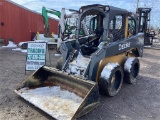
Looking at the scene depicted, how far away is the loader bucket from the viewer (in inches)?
164

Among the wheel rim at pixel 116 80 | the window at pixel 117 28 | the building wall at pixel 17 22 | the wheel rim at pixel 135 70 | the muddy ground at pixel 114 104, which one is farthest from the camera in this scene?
the building wall at pixel 17 22

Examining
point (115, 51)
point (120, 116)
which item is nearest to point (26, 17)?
point (115, 51)

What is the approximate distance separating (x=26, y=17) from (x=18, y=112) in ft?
38.9

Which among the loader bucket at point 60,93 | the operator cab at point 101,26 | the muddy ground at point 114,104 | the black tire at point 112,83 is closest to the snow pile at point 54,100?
the loader bucket at point 60,93

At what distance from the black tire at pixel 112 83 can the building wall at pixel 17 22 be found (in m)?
10.8

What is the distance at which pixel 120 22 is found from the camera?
621cm

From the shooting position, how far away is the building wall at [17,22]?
14.4 metres

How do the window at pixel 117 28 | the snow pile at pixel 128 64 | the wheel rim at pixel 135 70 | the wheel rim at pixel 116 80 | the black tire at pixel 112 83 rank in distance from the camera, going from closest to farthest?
1. the black tire at pixel 112 83
2. the wheel rim at pixel 116 80
3. the window at pixel 117 28
4. the snow pile at pixel 128 64
5. the wheel rim at pixel 135 70

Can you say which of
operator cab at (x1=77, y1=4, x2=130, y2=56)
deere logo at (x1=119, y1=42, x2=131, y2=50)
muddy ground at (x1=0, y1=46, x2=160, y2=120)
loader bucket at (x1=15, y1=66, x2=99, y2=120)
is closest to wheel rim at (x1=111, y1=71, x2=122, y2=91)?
muddy ground at (x1=0, y1=46, x2=160, y2=120)

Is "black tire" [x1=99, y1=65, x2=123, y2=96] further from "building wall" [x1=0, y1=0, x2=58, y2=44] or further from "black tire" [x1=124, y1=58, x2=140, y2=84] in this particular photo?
"building wall" [x1=0, y1=0, x2=58, y2=44]

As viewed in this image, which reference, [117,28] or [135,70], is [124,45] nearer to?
[117,28]

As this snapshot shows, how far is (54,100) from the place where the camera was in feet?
15.6

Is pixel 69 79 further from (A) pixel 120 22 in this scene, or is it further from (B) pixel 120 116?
(A) pixel 120 22

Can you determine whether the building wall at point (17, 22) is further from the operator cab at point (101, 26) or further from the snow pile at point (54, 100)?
the snow pile at point (54, 100)
